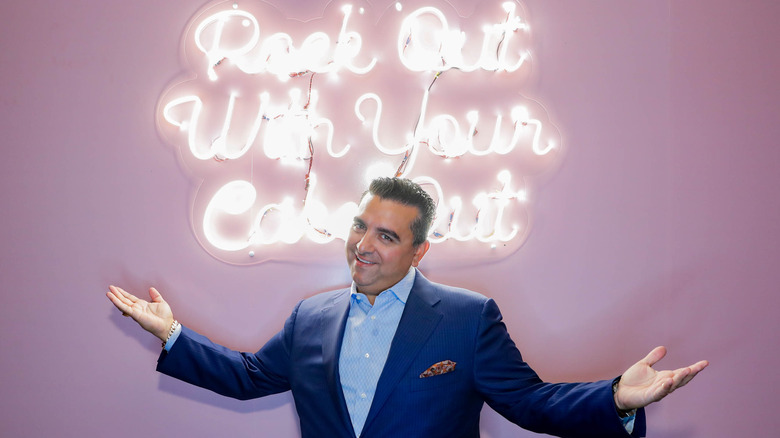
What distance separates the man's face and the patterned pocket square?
0.37 meters

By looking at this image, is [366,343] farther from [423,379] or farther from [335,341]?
[423,379]

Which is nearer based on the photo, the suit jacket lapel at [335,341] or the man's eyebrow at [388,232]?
the suit jacket lapel at [335,341]

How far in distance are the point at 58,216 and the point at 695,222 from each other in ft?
10.1

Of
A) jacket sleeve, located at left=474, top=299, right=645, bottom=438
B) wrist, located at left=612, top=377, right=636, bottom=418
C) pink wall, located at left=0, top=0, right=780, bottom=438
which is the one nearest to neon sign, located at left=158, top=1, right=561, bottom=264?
pink wall, located at left=0, top=0, right=780, bottom=438

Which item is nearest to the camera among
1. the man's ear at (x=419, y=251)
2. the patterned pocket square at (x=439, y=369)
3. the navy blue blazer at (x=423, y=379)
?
the navy blue blazer at (x=423, y=379)

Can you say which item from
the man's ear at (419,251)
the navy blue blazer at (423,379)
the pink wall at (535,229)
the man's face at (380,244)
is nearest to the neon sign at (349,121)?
the pink wall at (535,229)

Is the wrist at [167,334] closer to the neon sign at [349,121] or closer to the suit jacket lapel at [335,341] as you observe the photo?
the neon sign at [349,121]

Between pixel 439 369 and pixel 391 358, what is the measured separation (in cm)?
19

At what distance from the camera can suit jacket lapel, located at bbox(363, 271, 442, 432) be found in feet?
7.45

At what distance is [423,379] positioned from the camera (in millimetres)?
2312

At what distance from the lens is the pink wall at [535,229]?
115 inches

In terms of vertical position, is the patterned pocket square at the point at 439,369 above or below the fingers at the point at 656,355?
below

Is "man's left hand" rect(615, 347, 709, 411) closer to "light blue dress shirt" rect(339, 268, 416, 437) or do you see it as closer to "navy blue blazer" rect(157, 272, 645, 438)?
"navy blue blazer" rect(157, 272, 645, 438)

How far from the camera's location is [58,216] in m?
2.96
